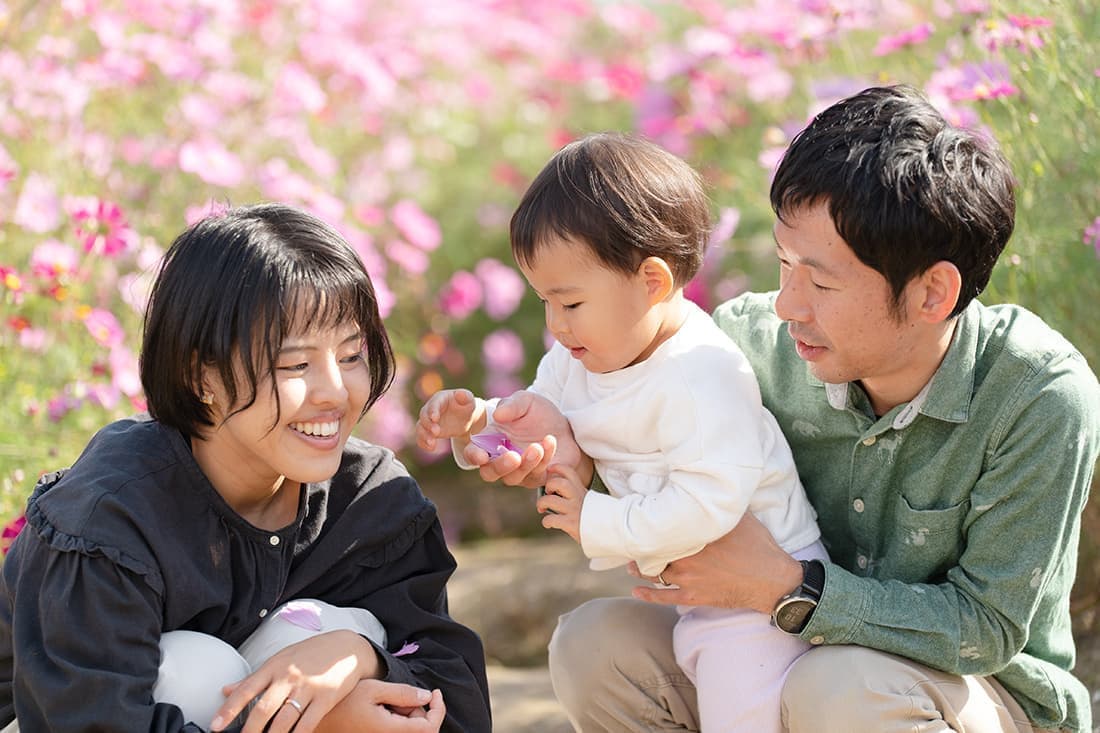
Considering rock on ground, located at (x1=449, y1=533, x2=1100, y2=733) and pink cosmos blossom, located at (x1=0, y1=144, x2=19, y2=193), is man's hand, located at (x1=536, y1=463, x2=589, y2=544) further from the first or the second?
pink cosmos blossom, located at (x1=0, y1=144, x2=19, y2=193)

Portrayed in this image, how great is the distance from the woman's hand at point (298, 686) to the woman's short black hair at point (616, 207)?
63cm

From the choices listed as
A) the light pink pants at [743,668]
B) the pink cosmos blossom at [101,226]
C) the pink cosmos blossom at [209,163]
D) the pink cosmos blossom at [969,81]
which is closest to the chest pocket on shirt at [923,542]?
the light pink pants at [743,668]

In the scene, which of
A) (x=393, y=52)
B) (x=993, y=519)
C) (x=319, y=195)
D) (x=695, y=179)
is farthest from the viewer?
(x=393, y=52)

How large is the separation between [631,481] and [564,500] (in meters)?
0.12

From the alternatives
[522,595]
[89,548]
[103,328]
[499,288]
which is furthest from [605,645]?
[499,288]

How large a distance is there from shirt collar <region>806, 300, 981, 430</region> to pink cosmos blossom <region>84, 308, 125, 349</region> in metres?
1.62

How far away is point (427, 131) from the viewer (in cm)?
497

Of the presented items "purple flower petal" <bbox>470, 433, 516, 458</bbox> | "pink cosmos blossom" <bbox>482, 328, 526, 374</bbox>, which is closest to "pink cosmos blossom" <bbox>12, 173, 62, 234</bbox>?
"purple flower petal" <bbox>470, 433, 516, 458</bbox>

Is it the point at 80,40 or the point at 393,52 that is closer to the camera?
the point at 80,40

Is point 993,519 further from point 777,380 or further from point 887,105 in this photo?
point 887,105

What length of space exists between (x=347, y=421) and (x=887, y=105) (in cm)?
89

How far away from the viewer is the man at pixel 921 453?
1.90 metres

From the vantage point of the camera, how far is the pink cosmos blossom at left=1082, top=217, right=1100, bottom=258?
95.6 inches

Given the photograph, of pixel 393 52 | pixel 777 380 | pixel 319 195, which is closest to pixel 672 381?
pixel 777 380
